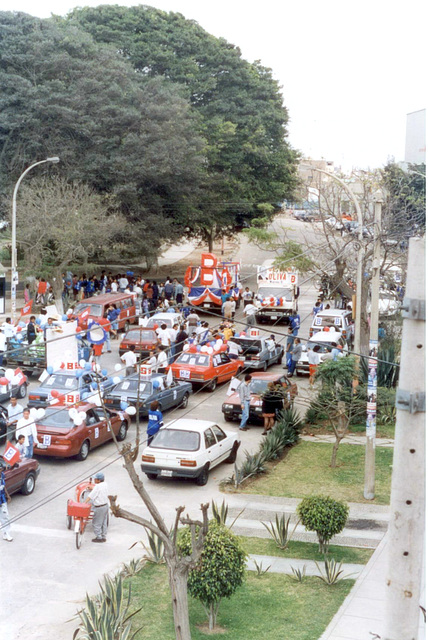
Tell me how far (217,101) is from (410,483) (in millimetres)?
52977

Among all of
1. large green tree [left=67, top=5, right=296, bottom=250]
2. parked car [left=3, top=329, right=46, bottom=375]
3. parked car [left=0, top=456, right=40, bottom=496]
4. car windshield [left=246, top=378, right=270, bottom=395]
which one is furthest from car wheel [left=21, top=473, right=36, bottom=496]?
large green tree [left=67, top=5, right=296, bottom=250]

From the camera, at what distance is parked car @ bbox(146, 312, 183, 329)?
32656 millimetres

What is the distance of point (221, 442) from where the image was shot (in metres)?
19.3

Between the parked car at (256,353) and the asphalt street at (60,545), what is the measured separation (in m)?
6.61

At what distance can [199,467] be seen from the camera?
59.5 feet

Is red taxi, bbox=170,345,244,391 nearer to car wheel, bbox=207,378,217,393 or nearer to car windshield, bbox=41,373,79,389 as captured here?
car wheel, bbox=207,378,217,393

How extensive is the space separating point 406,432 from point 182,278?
50.6m

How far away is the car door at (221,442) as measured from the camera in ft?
63.2

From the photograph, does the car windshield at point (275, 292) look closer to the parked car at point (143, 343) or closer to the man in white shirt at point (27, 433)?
the parked car at point (143, 343)

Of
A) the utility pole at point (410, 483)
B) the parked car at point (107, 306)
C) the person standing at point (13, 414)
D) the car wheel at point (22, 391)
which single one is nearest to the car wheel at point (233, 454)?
the person standing at point (13, 414)

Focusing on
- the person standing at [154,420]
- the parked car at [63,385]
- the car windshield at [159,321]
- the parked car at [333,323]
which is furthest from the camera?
the parked car at [333,323]

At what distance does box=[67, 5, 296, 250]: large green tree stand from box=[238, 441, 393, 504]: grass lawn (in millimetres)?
33654

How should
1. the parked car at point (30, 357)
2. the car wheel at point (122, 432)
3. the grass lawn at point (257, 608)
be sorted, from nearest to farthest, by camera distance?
the grass lawn at point (257, 608)
the car wheel at point (122, 432)
the parked car at point (30, 357)

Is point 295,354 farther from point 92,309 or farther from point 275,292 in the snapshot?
point 275,292
